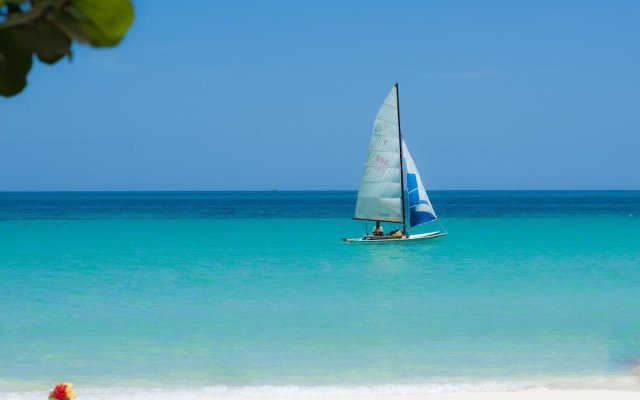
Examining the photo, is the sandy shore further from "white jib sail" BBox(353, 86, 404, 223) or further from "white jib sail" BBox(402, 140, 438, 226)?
"white jib sail" BBox(402, 140, 438, 226)

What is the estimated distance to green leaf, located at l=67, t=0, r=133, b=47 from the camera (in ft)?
2.43

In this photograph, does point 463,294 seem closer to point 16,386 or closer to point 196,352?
point 196,352

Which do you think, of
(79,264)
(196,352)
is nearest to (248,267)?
(79,264)

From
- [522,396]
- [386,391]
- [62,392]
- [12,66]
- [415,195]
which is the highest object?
[415,195]

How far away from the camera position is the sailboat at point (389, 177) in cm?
3641

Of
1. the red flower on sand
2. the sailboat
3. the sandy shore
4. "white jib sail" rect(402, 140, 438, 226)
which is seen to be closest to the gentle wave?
the sandy shore

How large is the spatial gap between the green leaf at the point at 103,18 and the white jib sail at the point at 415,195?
3719cm

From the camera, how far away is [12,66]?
2.79 feet

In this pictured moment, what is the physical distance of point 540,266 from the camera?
107 ft

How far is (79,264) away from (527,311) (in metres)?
19.4

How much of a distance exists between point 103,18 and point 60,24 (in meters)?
0.04

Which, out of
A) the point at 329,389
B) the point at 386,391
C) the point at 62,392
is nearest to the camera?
the point at 62,392

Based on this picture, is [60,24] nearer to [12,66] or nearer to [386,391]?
[12,66]

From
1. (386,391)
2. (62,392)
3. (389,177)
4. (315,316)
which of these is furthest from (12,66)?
(389,177)
